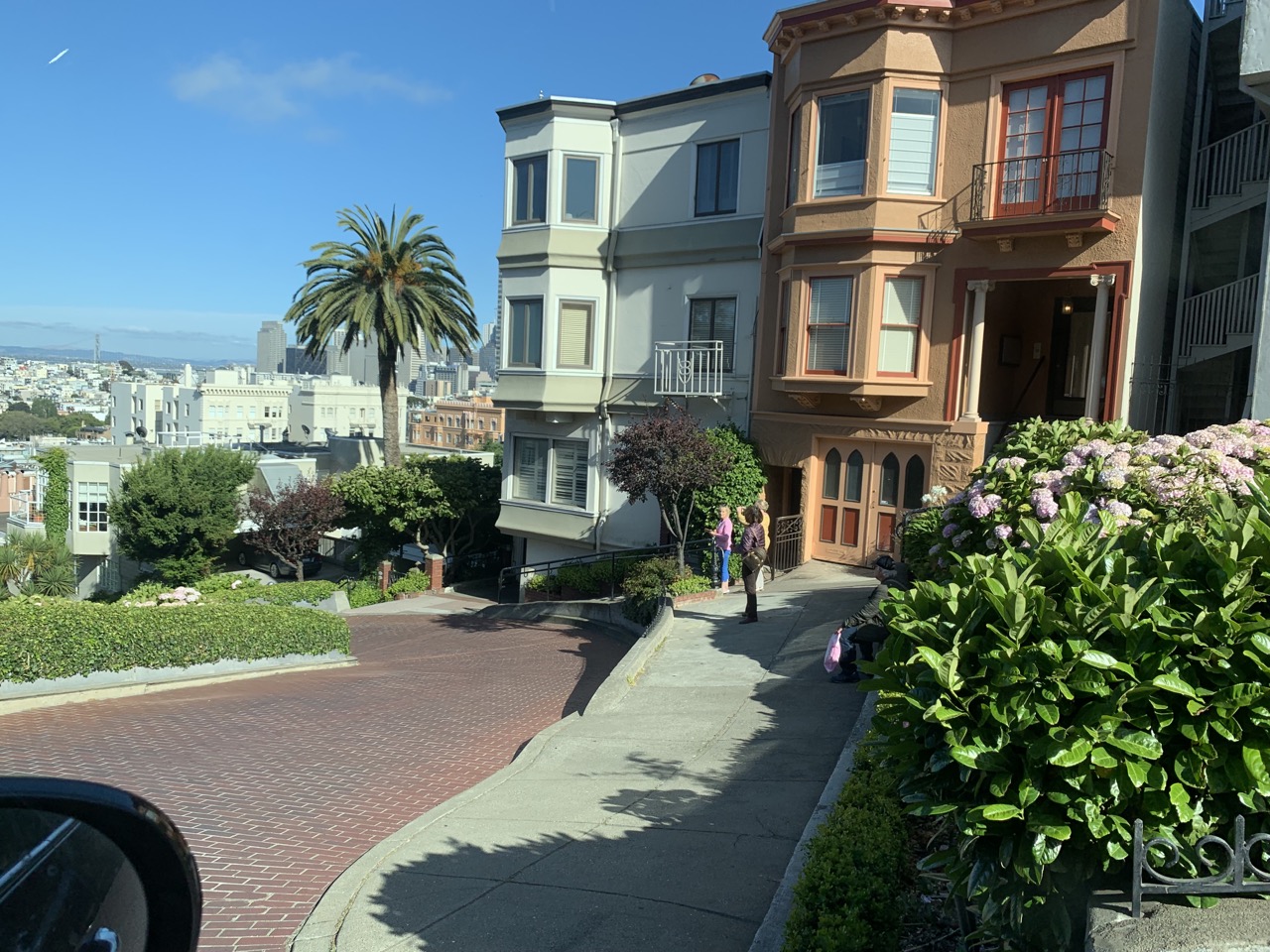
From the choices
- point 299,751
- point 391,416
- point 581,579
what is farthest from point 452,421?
point 299,751

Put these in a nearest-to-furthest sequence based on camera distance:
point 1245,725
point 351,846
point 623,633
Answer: point 1245,725
point 351,846
point 623,633

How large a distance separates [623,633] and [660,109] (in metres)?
12.1

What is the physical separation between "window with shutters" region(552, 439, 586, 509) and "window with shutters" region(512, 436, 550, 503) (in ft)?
1.19

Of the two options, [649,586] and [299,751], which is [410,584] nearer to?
[649,586]

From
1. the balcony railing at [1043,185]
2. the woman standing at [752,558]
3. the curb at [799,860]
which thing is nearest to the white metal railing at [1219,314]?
the balcony railing at [1043,185]

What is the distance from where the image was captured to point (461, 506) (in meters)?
29.1

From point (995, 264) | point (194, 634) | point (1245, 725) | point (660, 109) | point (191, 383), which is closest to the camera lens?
point (1245, 725)

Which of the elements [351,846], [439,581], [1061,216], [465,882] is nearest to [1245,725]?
[465,882]

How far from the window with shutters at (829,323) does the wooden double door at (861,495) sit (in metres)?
1.62

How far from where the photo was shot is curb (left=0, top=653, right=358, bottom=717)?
1377 cm

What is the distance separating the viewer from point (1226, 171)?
16.5m

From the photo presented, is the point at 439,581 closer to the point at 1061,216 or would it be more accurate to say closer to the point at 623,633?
Result: the point at 623,633

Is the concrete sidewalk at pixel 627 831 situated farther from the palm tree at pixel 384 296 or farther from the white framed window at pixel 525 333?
the palm tree at pixel 384 296

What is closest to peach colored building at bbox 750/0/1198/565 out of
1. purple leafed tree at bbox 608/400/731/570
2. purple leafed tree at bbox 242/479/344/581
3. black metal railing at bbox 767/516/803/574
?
black metal railing at bbox 767/516/803/574
